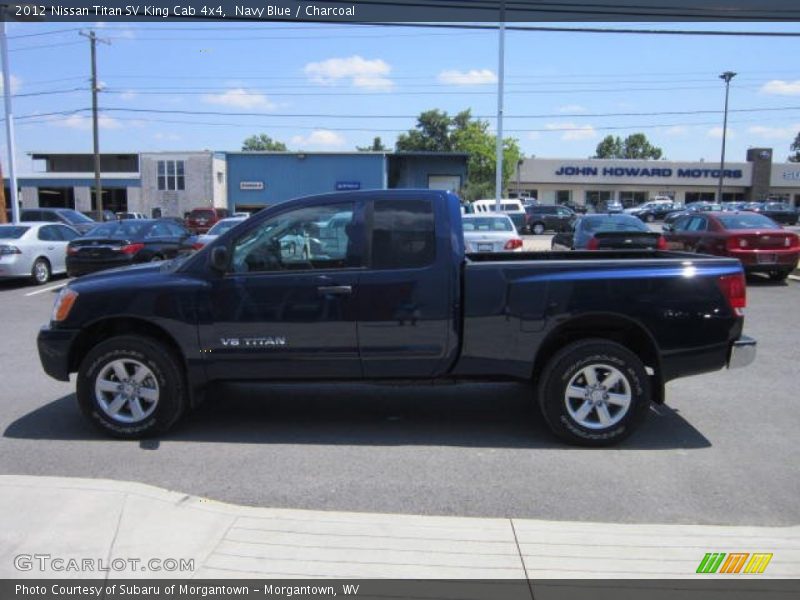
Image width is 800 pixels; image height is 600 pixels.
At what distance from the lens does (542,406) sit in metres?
5.04

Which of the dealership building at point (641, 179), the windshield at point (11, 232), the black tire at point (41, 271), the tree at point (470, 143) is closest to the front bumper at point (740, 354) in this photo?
the black tire at point (41, 271)

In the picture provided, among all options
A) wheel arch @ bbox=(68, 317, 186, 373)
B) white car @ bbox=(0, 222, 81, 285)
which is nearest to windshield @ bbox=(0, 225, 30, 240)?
white car @ bbox=(0, 222, 81, 285)

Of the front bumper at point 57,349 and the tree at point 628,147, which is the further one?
the tree at point 628,147

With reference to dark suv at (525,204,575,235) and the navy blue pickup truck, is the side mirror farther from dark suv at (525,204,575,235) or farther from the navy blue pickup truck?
dark suv at (525,204,575,235)

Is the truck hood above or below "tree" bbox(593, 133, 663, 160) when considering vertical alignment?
below

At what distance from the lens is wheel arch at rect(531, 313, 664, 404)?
5.03 m

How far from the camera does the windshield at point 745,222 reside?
→ 14.7 metres

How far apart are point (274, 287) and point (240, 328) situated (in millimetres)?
401

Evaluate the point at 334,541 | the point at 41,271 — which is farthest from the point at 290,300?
the point at 41,271

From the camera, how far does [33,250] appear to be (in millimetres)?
15641

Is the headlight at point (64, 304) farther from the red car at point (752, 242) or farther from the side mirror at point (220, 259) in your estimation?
the red car at point (752, 242)

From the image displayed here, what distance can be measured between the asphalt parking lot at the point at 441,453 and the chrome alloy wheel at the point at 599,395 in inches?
9.1
